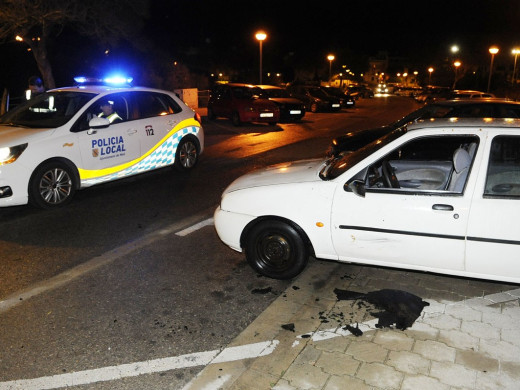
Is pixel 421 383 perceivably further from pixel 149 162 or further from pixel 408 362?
pixel 149 162

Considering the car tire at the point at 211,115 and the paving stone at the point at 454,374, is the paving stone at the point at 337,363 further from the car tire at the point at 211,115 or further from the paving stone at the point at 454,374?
the car tire at the point at 211,115

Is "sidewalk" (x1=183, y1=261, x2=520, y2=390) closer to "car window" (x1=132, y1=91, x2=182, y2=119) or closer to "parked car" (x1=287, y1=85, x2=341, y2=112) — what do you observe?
"car window" (x1=132, y1=91, x2=182, y2=119)

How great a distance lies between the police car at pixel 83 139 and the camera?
6.69 m

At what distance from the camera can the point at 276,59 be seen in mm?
54562

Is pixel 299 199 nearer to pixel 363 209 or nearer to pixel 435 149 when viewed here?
pixel 363 209

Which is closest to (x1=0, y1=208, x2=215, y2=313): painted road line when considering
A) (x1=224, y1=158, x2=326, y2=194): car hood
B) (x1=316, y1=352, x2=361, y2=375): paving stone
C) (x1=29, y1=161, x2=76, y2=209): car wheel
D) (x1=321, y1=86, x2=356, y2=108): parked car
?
(x1=224, y1=158, x2=326, y2=194): car hood

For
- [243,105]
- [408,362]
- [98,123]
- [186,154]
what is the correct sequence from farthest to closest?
[243,105] < [186,154] < [98,123] < [408,362]

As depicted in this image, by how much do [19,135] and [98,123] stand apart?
3.72ft

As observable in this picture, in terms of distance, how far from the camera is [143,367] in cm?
338

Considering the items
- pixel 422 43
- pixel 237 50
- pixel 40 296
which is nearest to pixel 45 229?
pixel 40 296

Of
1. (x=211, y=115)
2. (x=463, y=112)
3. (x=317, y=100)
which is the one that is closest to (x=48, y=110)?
(x=463, y=112)

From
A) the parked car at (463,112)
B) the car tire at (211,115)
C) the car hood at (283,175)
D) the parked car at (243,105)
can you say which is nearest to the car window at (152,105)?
the parked car at (463,112)

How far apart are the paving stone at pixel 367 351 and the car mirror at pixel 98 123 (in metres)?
5.46

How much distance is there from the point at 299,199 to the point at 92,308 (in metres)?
2.13
